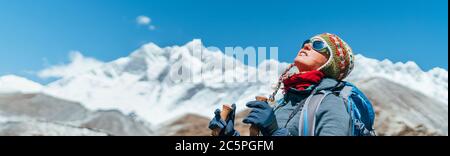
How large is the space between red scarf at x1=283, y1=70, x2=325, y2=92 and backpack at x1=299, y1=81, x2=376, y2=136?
0.06m

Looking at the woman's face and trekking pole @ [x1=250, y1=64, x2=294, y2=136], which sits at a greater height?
the woman's face

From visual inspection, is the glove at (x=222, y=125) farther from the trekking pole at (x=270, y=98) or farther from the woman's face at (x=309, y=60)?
the woman's face at (x=309, y=60)

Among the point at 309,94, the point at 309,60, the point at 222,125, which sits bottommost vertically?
the point at 222,125

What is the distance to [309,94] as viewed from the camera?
2078mm

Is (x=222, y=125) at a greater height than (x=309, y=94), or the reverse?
(x=309, y=94)

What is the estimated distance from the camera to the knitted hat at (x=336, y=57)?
214 cm

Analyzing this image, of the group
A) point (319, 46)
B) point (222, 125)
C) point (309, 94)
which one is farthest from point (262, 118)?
point (319, 46)

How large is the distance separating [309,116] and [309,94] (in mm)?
177

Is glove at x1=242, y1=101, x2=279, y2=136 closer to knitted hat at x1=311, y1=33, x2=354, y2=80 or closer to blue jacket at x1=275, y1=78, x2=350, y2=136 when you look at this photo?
blue jacket at x1=275, y1=78, x2=350, y2=136

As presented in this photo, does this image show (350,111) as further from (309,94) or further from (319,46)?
(319,46)

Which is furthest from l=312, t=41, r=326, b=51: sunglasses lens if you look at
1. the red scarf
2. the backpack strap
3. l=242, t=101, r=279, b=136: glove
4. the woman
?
l=242, t=101, r=279, b=136: glove

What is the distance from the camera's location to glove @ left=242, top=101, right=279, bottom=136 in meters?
1.86

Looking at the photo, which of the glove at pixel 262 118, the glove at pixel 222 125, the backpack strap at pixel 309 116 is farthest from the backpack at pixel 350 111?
the glove at pixel 222 125
